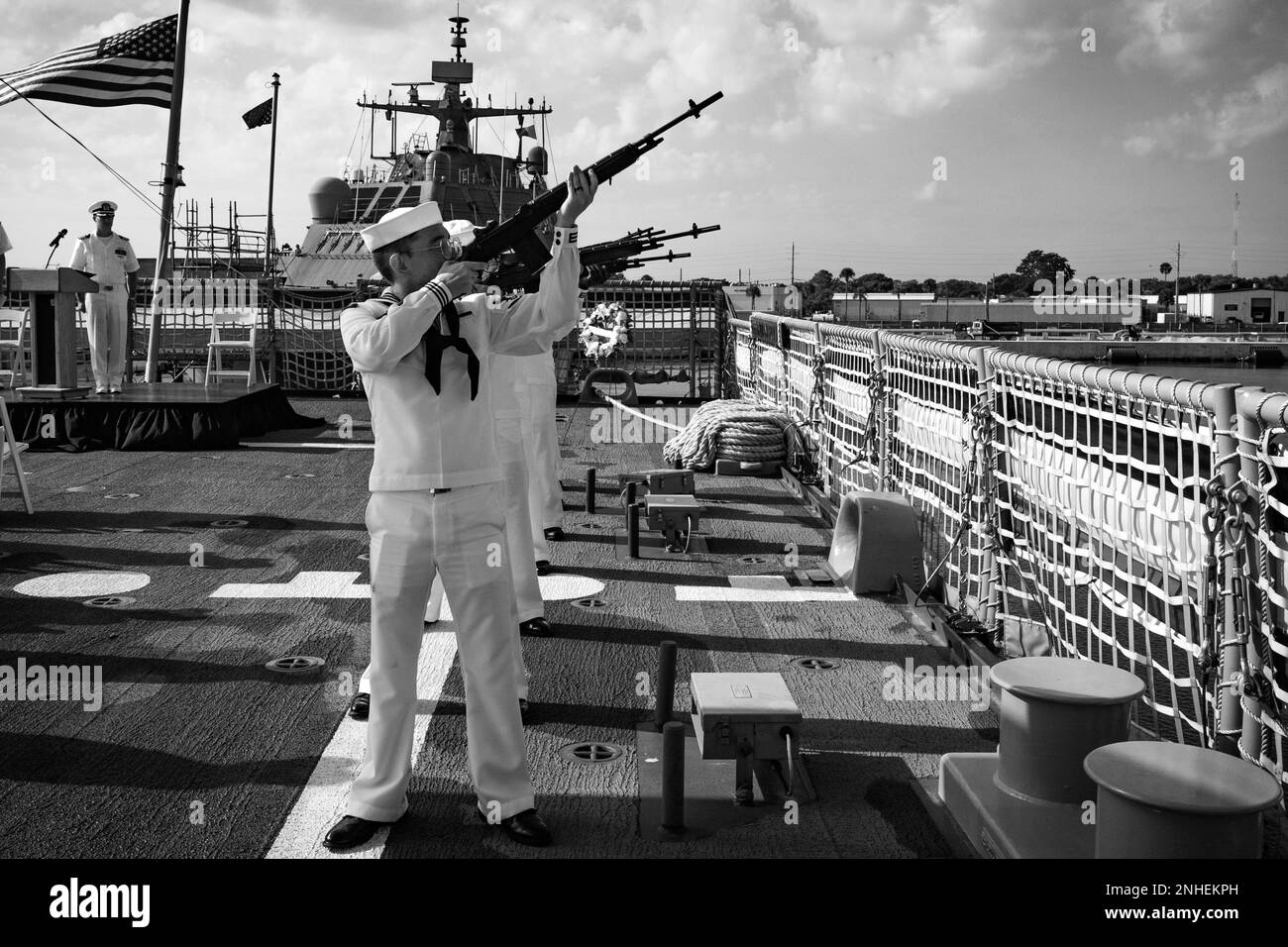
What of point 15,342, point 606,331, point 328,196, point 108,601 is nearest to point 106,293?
point 15,342

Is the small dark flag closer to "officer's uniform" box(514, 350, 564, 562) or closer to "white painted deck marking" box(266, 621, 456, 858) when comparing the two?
"officer's uniform" box(514, 350, 564, 562)

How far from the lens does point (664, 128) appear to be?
5.44 metres

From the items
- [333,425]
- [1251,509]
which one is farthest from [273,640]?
[333,425]

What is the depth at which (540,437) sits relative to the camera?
7.95 m

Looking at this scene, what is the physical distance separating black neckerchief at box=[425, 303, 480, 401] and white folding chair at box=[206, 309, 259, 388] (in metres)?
14.0

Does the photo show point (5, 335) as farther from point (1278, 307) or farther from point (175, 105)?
point (1278, 307)

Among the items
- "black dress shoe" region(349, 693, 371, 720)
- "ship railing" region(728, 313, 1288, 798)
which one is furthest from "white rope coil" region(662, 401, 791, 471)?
"black dress shoe" region(349, 693, 371, 720)

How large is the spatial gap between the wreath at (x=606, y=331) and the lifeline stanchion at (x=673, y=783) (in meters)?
17.0

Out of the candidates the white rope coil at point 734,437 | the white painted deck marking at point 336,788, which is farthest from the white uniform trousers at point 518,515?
the white rope coil at point 734,437

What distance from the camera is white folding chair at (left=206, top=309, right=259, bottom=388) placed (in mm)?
17734

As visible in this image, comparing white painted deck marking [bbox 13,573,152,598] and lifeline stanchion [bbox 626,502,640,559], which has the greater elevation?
lifeline stanchion [bbox 626,502,640,559]

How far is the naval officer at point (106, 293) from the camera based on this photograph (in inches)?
602

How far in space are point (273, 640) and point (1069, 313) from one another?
433 ft

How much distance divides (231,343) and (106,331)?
2123mm
